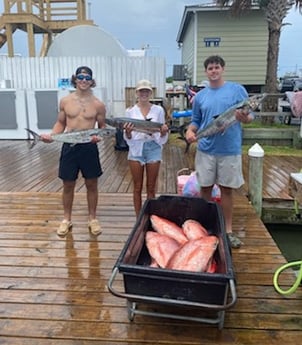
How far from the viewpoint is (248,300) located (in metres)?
2.32

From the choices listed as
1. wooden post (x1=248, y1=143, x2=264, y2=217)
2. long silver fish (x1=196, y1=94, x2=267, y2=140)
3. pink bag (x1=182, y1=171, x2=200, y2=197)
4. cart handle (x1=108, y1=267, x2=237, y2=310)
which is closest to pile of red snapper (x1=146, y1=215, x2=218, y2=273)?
cart handle (x1=108, y1=267, x2=237, y2=310)

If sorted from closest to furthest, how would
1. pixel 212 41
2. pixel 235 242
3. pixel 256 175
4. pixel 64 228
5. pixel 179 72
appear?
1. pixel 235 242
2. pixel 64 228
3. pixel 256 175
4. pixel 212 41
5. pixel 179 72

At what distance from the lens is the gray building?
12844mm

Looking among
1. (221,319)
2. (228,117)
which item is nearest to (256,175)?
(228,117)

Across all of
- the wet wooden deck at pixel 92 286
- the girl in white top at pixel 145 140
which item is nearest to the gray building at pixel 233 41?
the wet wooden deck at pixel 92 286

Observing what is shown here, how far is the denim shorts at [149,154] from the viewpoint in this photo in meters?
3.14

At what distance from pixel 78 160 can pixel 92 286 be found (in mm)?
1183

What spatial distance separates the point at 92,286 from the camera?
8.15 feet

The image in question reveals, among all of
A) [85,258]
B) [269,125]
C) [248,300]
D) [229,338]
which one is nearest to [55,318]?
[85,258]

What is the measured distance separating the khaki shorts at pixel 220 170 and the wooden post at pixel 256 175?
123 cm

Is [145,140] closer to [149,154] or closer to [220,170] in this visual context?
[149,154]

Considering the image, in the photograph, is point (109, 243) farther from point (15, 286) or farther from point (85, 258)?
point (15, 286)

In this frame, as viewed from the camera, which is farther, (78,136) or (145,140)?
(145,140)

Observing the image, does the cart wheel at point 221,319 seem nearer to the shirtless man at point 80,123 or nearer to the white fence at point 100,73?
the shirtless man at point 80,123
